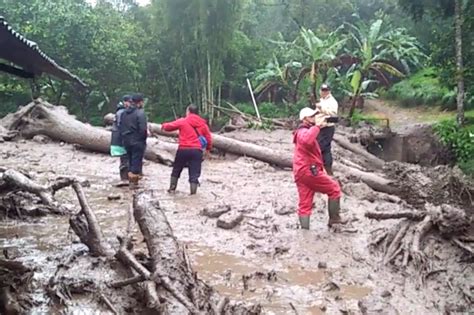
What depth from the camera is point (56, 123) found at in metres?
14.2

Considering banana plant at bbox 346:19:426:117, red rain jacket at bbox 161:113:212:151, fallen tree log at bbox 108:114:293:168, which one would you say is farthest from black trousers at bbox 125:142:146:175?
banana plant at bbox 346:19:426:117

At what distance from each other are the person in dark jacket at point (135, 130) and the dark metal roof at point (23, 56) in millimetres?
2958

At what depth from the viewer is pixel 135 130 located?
30.8 feet

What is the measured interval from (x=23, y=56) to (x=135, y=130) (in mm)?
4274

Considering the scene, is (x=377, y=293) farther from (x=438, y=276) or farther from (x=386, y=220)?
(x=386, y=220)

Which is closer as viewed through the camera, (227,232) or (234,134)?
(227,232)

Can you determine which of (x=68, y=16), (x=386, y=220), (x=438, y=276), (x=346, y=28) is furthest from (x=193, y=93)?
(x=438, y=276)

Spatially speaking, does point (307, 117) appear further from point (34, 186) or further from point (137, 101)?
point (137, 101)

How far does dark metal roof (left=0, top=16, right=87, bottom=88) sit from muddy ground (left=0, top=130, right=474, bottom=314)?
6.13 ft

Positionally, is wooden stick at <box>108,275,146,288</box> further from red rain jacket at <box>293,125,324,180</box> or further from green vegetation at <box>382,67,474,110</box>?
green vegetation at <box>382,67,474,110</box>

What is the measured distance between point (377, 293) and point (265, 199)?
386cm

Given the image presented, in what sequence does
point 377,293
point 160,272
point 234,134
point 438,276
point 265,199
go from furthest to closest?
→ point 234,134 → point 265,199 → point 438,276 → point 377,293 → point 160,272

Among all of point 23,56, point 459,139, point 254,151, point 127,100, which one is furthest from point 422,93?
point 23,56

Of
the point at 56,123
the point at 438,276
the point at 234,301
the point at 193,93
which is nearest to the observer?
the point at 234,301
